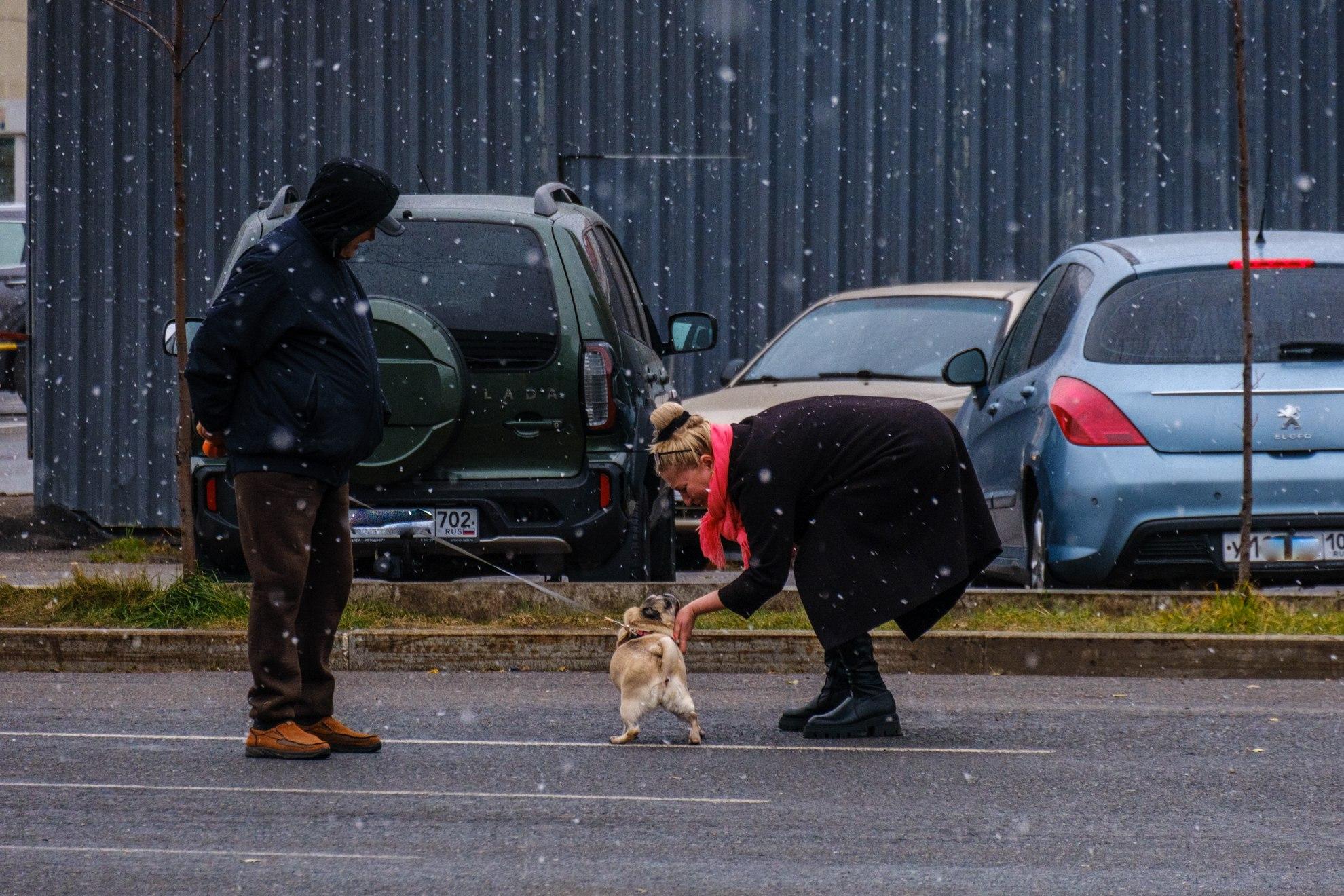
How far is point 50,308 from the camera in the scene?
1396 cm

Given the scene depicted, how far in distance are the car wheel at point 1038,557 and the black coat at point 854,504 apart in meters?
2.22

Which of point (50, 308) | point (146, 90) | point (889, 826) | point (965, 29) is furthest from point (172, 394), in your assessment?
point (889, 826)

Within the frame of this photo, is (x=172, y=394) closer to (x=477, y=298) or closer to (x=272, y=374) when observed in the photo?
(x=477, y=298)

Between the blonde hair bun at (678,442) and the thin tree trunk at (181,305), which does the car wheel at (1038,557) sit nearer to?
the blonde hair bun at (678,442)

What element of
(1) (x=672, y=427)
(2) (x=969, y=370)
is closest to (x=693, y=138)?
(2) (x=969, y=370)

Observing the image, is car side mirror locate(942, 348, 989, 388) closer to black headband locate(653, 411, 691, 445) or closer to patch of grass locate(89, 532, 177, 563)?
black headband locate(653, 411, 691, 445)

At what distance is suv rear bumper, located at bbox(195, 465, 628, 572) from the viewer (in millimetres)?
8320

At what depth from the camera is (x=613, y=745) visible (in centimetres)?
645

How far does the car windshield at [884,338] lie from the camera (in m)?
11.5

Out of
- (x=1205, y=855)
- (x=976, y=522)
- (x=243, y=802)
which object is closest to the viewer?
(x=1205, y=855)

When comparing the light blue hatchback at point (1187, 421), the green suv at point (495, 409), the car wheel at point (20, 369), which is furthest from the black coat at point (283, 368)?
the car wheel at point (20, 369)

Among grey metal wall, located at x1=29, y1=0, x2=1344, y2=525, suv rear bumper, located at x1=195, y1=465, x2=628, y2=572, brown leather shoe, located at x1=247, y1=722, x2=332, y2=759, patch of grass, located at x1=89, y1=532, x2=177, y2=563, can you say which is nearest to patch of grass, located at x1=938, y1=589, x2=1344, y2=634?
suv rear bumper, located at x1=195, y1=465, x2=628, y2=572

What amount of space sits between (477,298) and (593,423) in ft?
2.33

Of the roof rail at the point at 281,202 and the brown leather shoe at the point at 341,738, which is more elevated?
the roof rail at the point at 281,202
